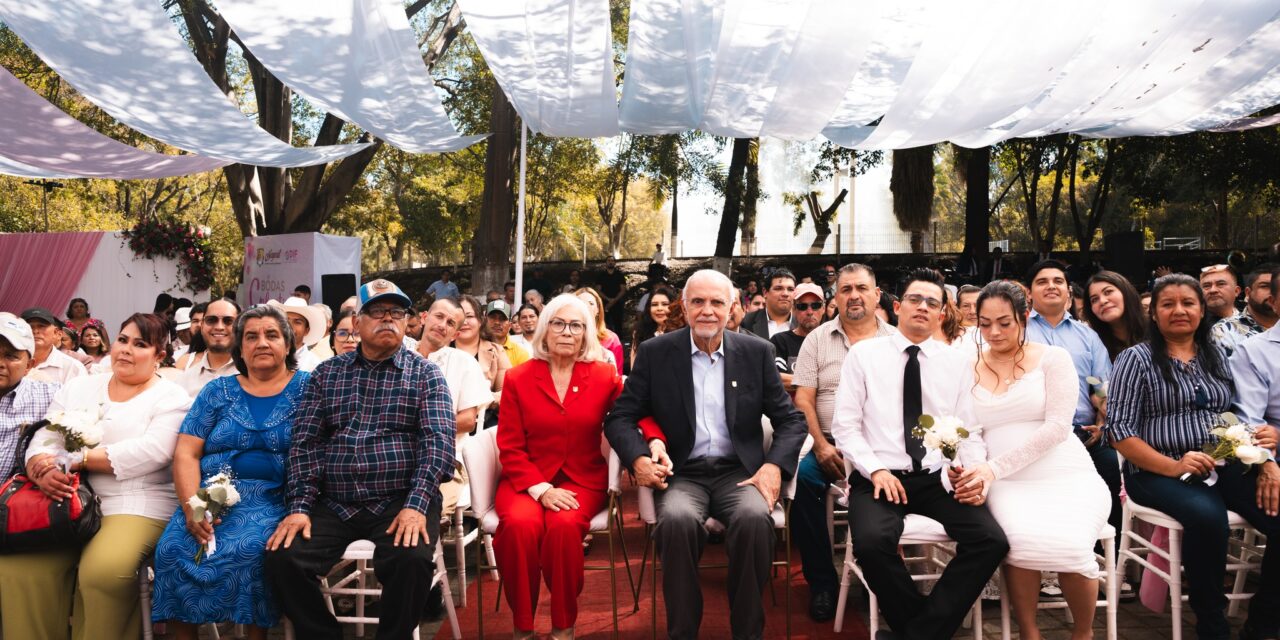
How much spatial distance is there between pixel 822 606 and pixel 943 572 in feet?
2.54

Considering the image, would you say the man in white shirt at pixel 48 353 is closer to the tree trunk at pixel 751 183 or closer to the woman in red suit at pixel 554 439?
the woman in red suit at pixel 554 439

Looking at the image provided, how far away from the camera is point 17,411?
3.78m

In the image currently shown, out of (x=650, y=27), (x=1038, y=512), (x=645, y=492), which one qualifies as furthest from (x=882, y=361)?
(x=650, y=27)

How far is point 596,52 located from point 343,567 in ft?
12.5

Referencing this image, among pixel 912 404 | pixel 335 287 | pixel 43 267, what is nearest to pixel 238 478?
pixel 912 404

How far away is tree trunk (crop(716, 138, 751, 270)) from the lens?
14859mm

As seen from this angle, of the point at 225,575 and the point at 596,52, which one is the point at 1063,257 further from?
the point at 225,575

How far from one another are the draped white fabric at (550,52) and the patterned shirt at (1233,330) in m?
4.19

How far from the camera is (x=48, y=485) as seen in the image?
3.39m

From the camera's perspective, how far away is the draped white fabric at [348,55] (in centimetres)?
545

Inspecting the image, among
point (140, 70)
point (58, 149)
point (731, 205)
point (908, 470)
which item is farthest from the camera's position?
point (731, 205)

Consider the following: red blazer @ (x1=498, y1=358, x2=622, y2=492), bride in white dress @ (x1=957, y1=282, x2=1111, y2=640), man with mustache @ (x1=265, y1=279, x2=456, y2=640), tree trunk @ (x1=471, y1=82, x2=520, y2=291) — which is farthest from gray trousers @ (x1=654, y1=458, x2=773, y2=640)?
tree trunk @ (x1=471, y1=82, x2=520, y2=291)

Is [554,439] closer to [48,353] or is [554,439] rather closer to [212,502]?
[212,502]

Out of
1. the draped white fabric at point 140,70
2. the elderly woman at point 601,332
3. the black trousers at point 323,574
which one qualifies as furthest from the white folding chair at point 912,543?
the draped white fabric at point 140,70
